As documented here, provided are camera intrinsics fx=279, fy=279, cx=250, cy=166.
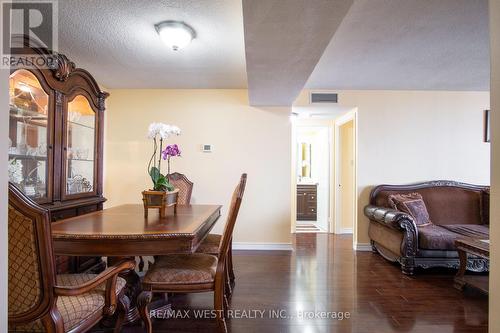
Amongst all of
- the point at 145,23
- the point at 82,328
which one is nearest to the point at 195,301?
the point at 82,328

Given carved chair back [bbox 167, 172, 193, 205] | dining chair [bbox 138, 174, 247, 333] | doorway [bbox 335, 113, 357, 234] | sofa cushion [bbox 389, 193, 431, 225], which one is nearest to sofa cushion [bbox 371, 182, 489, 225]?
sofa cushion [bbox 389, 193, 431, 225]

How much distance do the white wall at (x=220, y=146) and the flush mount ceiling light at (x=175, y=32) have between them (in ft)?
5.94

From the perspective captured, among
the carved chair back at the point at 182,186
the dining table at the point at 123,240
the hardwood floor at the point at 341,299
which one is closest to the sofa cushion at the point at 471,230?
the hardwood floor at the point at 341,299

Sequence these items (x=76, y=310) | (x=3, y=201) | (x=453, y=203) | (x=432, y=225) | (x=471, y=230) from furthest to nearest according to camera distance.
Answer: (x=453, y=203), (x=432, y=225), (x=471, y=230), (x=76, y=310), (x=3, y=201)

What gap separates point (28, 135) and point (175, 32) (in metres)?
1.37

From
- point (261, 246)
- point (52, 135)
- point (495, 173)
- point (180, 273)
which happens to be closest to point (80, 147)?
point (52, 135)

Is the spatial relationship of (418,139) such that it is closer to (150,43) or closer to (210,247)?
(210,247)

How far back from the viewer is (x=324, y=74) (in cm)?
348

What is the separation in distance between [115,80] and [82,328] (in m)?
3.31

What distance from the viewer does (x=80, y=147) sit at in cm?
265

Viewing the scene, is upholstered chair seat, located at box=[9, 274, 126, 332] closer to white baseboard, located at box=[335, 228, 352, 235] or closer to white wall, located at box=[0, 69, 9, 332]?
white wall, located at box=[0, 69, 9, 332]

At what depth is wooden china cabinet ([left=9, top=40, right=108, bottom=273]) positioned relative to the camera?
1978mm

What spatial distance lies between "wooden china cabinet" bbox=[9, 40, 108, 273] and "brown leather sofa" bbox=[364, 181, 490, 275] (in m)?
3.27

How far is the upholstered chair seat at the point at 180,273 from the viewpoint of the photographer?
1786 millimetres
